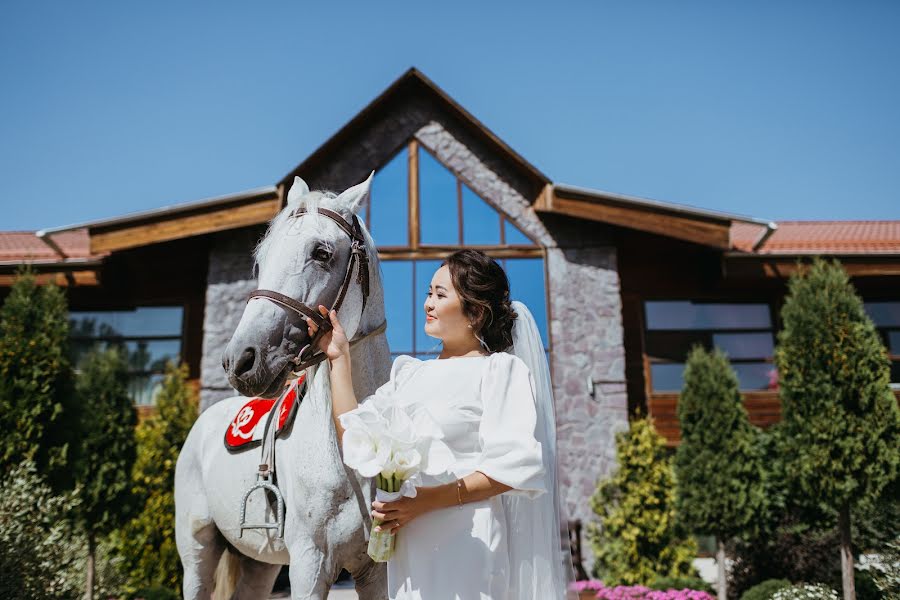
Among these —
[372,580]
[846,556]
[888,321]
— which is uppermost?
[888,321]

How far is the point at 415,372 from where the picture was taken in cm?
223

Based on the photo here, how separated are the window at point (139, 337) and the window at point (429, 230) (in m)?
4.11

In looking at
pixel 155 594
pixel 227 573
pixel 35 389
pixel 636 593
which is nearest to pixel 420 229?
pixel 35 389

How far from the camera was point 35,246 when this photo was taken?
45.4ft

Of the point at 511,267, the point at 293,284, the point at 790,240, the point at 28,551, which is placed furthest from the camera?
the point at 790,240

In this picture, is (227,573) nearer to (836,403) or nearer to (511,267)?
(836,403)

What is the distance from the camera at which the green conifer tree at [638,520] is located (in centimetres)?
938

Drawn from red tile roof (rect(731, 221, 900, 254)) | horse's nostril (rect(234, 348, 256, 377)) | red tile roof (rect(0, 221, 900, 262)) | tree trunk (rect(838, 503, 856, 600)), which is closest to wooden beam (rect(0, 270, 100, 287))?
red tile roof (rect(0, 221, 900, 262))

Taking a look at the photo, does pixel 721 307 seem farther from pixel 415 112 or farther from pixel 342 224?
pixel 342 224

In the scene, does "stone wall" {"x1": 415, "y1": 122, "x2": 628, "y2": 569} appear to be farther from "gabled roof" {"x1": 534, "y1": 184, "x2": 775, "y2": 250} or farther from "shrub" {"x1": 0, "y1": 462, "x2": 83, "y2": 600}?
"shrub" {"x1": 0, "y1": 462, "x2": 83, "y2": 600}

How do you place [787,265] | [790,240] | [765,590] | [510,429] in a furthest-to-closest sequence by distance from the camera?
[790,240] → [787,265] → [765,590] → [510,429]

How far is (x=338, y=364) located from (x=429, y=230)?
9.19m

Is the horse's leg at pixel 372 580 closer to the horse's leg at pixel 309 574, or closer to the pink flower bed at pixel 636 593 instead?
the horse's leg at pixel 309 574

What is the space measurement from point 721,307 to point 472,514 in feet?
37.7
